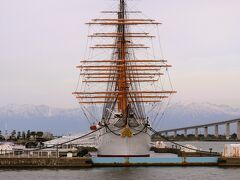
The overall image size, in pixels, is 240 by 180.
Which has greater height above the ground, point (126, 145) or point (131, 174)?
point (126, 145)

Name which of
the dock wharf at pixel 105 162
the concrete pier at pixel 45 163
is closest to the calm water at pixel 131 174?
the dock wharf at pixel 105 162

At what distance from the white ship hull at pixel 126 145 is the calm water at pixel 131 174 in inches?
357

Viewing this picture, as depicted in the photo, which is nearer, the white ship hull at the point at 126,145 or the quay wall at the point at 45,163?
the quay wall at the point at 45,163

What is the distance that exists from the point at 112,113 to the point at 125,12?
12.6 metres

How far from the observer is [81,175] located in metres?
53.7

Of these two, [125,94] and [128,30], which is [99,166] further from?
[128,30]

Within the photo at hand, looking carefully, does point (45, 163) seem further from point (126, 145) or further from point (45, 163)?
point (126, 145)

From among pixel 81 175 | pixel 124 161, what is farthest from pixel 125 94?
pixel 81 175

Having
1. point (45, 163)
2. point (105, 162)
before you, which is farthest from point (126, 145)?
point (45, 163)

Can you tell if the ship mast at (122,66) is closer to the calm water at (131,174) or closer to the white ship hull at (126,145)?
the white ship hull at (126,145)

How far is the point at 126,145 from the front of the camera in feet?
224

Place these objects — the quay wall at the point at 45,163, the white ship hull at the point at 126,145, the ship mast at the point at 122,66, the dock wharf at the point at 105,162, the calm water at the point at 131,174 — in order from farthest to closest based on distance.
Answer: the ship mast at the point at 122,66 < the white ship hull at the point at 126,145 < the dock wharf at the point at 105,162 < the quay wall at the point at 45,163 < the calm water at the point at 131,174

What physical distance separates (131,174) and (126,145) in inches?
549

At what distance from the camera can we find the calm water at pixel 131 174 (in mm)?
51909
